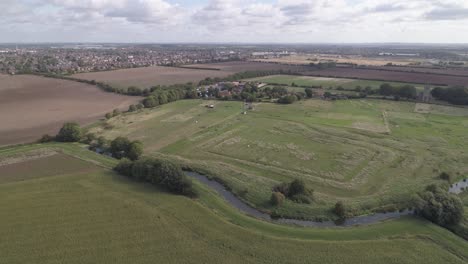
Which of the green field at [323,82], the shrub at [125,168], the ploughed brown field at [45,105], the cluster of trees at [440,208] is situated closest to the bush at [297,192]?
the cluster of trees at [440,208]

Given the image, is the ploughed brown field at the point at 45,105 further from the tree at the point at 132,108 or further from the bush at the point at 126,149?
the bush at the point at 126,149

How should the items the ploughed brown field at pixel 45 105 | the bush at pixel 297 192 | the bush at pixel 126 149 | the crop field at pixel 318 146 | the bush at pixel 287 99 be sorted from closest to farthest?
the bush at pixel 297 192
the crop field at pixel 318 146
the bush at pixel 126 149
the ploughed brown field at pixel 45 105
the bush at pixel 287 99

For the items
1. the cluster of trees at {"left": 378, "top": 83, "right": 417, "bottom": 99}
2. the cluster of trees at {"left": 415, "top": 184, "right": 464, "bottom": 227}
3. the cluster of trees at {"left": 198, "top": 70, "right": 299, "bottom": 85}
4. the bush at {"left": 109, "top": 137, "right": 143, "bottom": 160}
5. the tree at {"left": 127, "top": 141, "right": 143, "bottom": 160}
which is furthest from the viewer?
the cluster of trees at {"left": 198, "top": 70, "right": 299, "bottom": 85}

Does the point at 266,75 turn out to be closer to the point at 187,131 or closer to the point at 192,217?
the point at 187,131

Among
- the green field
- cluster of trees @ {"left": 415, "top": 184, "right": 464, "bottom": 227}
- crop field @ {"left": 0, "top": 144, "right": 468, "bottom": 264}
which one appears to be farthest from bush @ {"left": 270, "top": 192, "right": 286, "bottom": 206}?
the green field

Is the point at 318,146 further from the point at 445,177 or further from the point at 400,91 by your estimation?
the point at 400,91

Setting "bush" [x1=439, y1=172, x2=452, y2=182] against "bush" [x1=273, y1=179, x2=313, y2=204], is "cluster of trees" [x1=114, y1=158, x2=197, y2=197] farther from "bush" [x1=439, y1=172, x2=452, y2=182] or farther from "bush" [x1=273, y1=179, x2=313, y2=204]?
"bush" [x1=439, y1=172, x2=452, y2=182]
